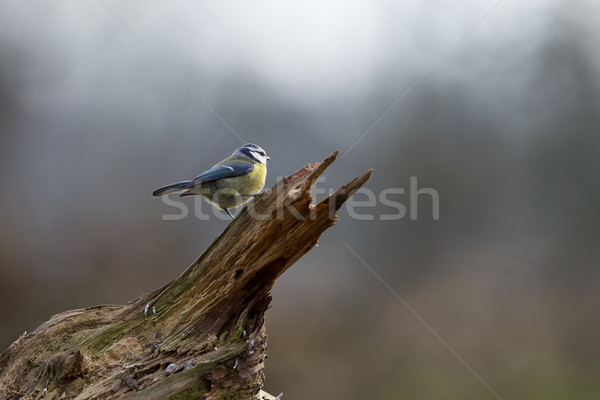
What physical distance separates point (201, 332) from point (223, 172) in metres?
1.52

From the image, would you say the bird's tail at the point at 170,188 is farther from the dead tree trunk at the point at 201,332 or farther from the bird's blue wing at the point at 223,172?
the dead tree trunk at the point at 201,332

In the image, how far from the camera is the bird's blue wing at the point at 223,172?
387 cm

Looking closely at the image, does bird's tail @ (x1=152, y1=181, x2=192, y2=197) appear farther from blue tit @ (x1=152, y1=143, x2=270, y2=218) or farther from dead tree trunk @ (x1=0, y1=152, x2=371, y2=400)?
dead tree trunk @ (x1=0, y1=152, x2=371, y2=400)

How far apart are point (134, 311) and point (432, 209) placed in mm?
4001

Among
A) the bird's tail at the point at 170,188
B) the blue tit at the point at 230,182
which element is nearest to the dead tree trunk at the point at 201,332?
the bird's tail at the point at 170,188

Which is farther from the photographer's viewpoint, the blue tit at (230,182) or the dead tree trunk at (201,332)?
the blue tit at (230,182)

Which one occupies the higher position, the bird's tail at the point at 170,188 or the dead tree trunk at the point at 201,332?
the bird's tail at the point at 170,188

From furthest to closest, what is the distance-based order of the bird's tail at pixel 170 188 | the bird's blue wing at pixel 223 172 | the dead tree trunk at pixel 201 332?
the bird's blue wing at pixel 223 172, the bird's tail at pixel 170 188, the dead tree trunk at pixel 201 332

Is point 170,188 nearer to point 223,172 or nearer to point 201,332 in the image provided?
point 223,172

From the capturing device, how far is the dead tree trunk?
2467 mm

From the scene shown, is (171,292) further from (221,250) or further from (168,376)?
(168,376)

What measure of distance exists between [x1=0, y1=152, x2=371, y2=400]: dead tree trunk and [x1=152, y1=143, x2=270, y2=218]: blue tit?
987mm

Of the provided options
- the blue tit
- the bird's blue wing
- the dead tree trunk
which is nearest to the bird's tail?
the blue tit

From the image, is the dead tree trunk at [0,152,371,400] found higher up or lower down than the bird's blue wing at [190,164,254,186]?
lower down
